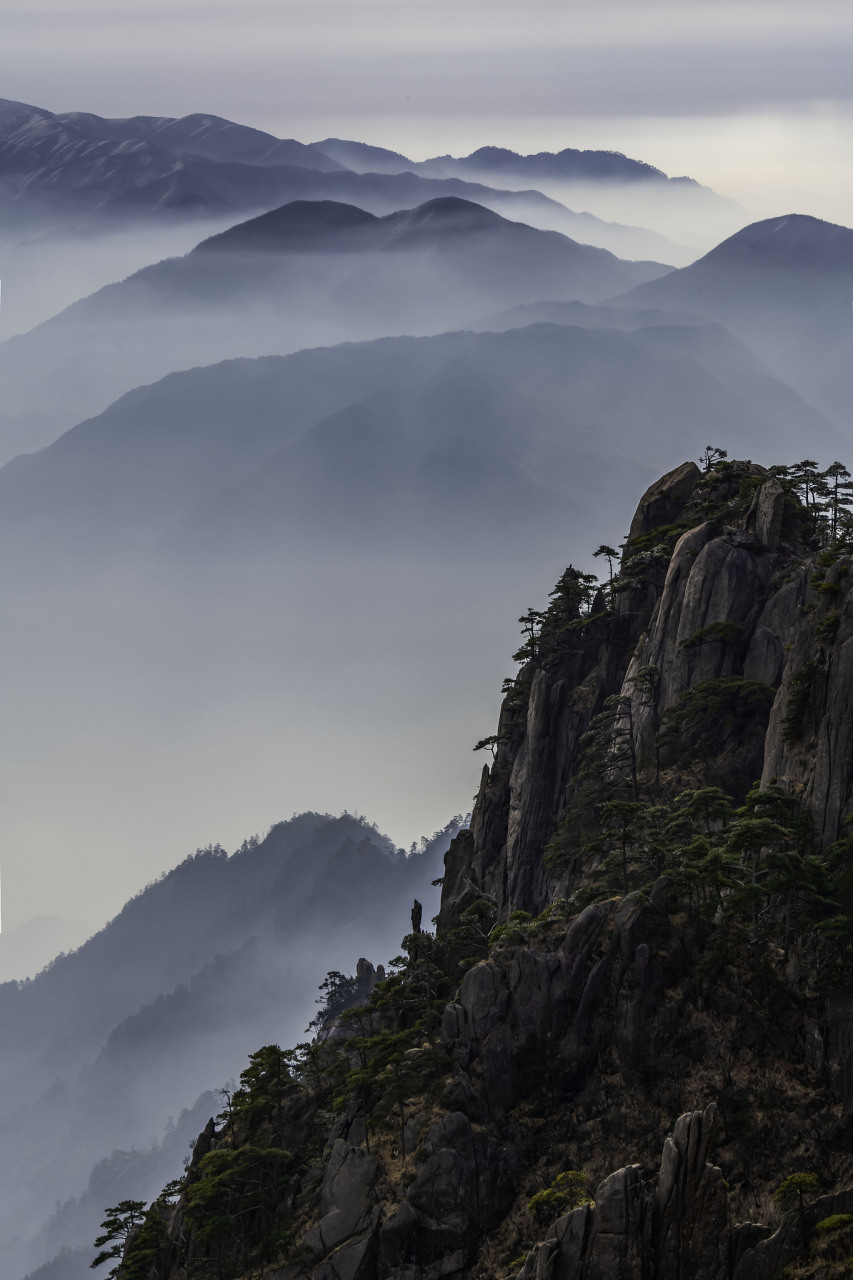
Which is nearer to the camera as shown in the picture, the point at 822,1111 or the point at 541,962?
the point at 822,1111

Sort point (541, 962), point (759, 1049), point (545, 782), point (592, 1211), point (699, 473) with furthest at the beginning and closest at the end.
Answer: point (699, 473)
point (545, 782)
point (541, 962)
point (759, 1049)
point (592, 1211)

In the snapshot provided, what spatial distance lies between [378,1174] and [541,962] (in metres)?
10.6

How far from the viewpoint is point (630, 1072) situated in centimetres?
4975

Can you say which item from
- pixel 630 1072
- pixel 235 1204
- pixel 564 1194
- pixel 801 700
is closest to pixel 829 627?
pixel 801 700

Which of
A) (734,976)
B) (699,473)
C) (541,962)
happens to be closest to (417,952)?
(541,962)

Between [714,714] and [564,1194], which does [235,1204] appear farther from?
[714,714]

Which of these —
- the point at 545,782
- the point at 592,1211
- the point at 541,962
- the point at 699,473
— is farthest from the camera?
the point at 699,473

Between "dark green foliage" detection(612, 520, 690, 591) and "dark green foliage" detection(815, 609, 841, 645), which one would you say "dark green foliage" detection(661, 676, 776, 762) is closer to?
"dark green foliage" detection(815, 609, 841, 645)

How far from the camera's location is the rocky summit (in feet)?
120

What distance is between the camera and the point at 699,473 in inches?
3883

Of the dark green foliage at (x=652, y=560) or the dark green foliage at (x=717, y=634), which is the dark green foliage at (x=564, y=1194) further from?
the dark green foliage at (x=652, y=560)

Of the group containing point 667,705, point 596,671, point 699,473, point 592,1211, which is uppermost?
point 699,473

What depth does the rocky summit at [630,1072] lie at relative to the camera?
36.6 m

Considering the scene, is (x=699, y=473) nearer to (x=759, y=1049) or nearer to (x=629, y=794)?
(x=629, y=794)
